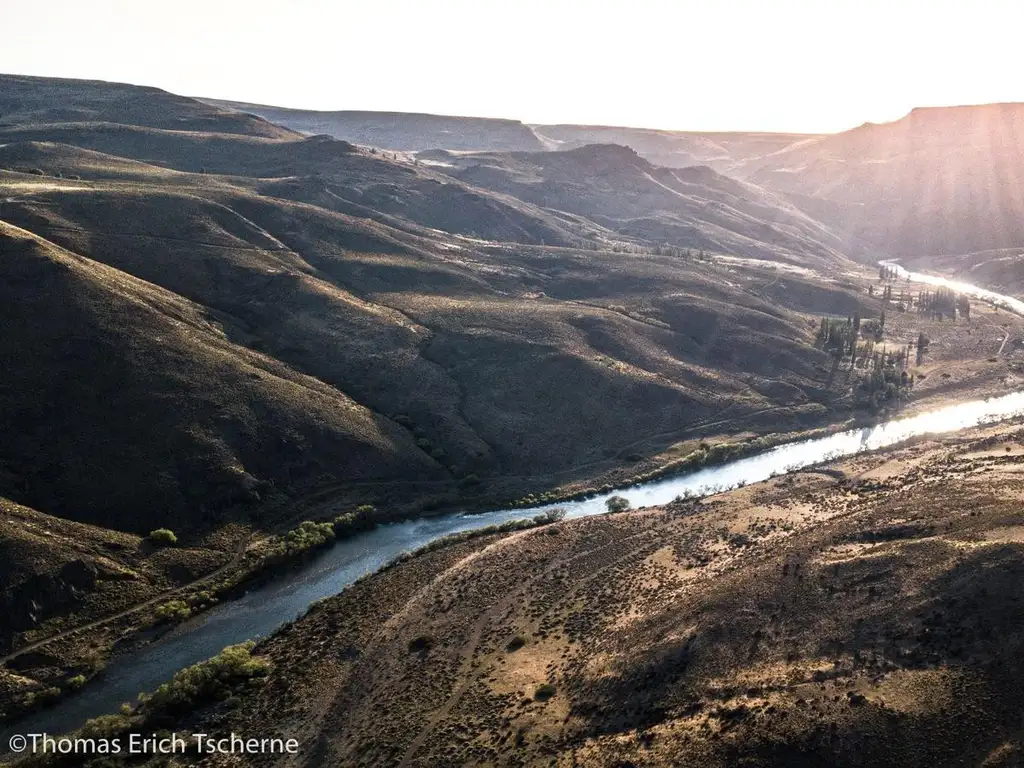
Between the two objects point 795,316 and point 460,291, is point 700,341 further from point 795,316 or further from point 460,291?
point 460,291

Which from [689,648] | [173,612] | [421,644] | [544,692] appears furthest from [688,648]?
[173,612]

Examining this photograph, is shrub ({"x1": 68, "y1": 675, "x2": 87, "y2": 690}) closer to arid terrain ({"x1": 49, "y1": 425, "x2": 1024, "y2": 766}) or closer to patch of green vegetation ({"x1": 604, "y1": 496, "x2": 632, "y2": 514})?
arid terrain ({"x1": 49, "y1": 425, "x2": 1024, "y2": 766})

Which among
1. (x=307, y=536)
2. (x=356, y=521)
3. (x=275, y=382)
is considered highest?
(x=275, y=382)

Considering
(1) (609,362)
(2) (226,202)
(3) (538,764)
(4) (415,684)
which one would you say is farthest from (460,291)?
(3) (538,764)

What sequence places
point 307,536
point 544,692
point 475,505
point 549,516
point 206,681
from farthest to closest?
point 475,505, point 549,516, point 307,536, point 206,681, point 544,692

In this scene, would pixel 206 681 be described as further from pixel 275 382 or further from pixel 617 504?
pixel 275 382

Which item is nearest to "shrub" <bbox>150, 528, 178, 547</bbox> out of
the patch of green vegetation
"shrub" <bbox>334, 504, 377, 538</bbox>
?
"shrub" <bbox>334, 504, 377, 538</bbox>
